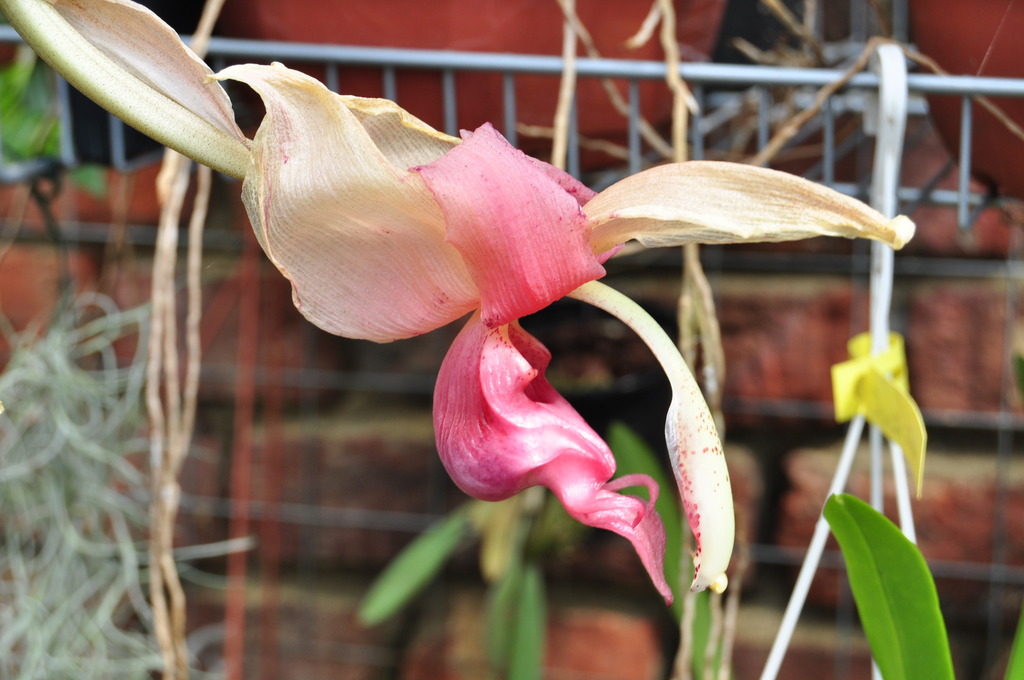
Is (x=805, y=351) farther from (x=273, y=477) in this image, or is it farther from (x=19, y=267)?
(x=19, y=267)

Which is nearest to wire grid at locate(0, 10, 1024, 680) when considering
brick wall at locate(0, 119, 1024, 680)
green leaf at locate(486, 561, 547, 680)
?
brick wall at locate(0, 119, 1024, 680)

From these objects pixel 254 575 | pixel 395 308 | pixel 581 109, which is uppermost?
pixel 581 109

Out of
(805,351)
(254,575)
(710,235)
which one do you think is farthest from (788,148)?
(254,575)

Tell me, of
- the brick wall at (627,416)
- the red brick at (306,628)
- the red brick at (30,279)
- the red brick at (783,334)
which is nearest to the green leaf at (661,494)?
the brick wall at (627,416)

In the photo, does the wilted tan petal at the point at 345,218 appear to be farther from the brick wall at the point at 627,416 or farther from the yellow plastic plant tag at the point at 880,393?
the brick wall at the point at 627,416

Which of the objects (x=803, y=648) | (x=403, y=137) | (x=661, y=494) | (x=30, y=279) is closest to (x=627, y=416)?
(x=661, y=494)

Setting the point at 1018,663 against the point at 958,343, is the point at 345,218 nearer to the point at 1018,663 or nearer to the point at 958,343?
the point at 1018,663
